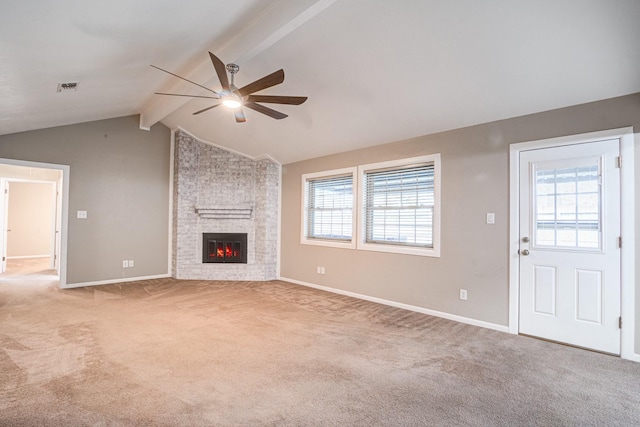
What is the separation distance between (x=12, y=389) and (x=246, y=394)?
1.64 meters

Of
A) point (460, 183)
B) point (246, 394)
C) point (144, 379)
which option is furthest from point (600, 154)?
point (144, 379)

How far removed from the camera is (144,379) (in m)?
2.51

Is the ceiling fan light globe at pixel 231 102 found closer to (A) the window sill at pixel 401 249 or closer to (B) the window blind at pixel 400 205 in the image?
(B) the window blind at pixel 400 205

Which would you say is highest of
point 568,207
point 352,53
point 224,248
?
point 352,53

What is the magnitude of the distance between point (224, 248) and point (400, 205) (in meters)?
3.60

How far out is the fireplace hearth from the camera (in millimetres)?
6512

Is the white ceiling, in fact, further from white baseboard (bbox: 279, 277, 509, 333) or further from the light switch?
white baseboard (bbox: 279, 277, 509, 333)

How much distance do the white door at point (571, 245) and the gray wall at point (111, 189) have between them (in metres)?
6.13

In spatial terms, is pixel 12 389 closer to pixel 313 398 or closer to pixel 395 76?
pixel 313 398

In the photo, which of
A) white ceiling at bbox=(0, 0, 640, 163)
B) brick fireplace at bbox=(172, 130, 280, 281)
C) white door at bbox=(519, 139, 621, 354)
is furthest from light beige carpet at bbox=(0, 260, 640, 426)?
white ceiling at bbox=(0, 0, 640, 163)

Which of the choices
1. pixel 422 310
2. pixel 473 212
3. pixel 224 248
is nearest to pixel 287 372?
pixel 422 310

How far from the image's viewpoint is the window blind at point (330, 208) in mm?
5625

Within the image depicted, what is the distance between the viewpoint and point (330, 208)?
588cm

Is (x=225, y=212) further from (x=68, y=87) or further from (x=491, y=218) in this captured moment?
(x=491, y=218)
